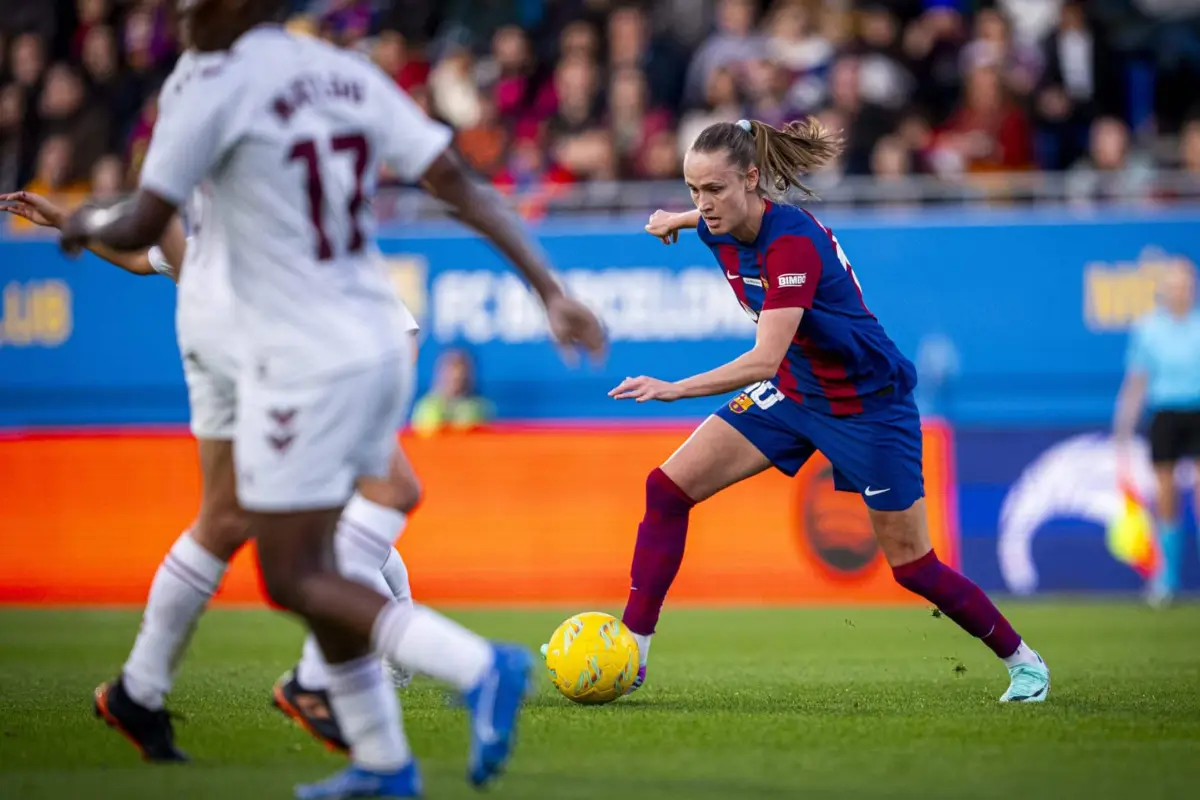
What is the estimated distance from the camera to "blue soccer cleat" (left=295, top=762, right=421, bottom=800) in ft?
15.3

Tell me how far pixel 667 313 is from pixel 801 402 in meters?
10.6

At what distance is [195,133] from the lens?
14.9ft

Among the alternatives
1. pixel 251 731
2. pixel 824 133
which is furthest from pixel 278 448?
pixel 824 133

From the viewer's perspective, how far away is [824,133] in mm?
7305

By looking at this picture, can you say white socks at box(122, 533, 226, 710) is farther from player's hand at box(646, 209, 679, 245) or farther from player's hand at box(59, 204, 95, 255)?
player's hand at box(646, 209, 679, 245)

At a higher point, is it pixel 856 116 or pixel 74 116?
pixel 74 116

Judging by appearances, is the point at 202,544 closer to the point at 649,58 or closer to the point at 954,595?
the point at 954,595

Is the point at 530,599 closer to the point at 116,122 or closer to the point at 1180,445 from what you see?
the point at 1180,445

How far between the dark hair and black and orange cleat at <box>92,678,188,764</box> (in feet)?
10.4

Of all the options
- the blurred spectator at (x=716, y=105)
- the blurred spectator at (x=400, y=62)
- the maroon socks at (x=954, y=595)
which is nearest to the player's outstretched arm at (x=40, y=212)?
the maroon socks at (x=954, y=595)

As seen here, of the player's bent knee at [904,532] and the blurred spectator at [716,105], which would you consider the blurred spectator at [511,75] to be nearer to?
the blurred spectator at [716,105]

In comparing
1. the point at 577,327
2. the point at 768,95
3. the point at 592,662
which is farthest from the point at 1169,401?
the point at 577,327

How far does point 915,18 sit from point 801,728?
1366 cm

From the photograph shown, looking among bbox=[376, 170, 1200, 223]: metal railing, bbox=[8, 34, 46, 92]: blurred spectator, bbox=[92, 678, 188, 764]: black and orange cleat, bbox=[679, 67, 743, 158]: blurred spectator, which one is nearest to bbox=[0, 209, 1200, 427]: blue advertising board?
bbox=[376, 170, 1200, 223]: metal railing
